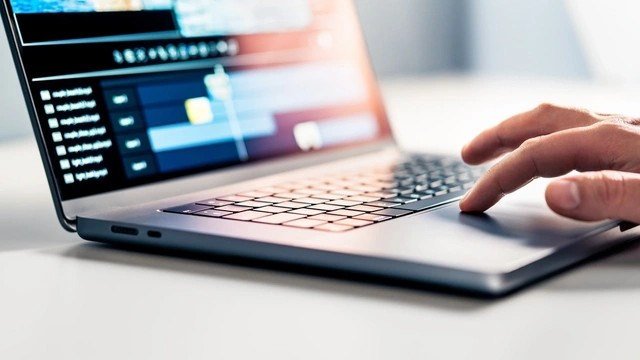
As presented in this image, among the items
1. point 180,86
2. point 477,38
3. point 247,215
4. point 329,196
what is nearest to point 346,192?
point 329,196

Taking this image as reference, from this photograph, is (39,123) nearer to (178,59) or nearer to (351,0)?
(178,59)

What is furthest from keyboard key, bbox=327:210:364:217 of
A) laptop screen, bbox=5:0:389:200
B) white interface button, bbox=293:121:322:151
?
white interface button, bbox=293:121:322:151

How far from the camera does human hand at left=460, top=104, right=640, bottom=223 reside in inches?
23.4

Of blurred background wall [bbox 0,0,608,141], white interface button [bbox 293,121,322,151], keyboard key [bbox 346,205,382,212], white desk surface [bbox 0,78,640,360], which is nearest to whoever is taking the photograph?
white desk surface [bbox 0,78,640,360]

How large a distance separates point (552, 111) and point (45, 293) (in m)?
0.49

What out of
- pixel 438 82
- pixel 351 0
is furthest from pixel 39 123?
pixel 438 82

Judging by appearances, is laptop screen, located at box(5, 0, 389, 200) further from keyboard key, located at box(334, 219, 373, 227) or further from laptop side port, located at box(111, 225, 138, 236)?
keyboard key, located at box(334, 219, 373, 227)

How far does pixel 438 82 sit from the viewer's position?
2.23 m

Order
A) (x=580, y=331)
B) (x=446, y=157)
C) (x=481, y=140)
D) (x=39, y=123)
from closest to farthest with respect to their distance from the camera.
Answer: (x=580, y=331) < (x=39, y=123) < (x=481, y=140) < (x=446, y=157)

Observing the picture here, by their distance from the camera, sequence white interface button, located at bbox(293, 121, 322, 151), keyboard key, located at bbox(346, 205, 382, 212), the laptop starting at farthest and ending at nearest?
white interface button, located at bbox(293, 121, 322, 151) → keyboard key, located at bbox(346, 205, 382, 212) → the laptop

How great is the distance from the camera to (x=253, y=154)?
36.0 inches

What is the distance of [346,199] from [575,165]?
0.64 feet

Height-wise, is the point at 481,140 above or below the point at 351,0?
below

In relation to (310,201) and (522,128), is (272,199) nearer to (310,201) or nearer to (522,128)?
(310,201)
